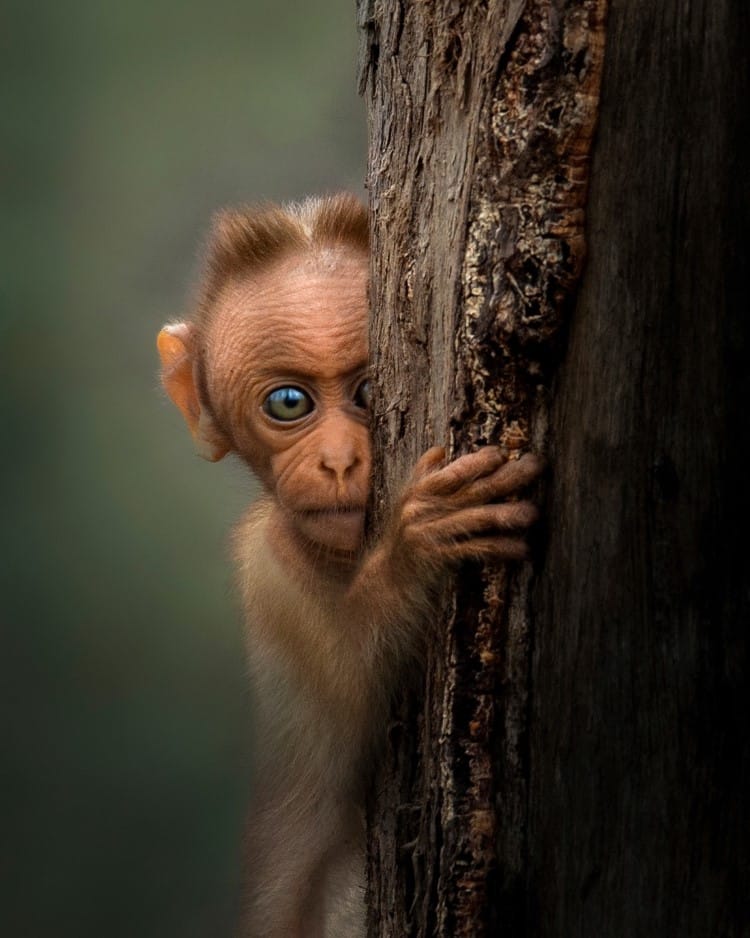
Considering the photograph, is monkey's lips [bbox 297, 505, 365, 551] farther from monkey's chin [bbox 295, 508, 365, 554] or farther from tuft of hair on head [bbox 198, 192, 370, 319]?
tuft of hair on head [bbox 198, 192, 370, 319]

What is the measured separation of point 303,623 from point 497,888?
2.40 ft

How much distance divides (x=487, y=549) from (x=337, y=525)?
55cm

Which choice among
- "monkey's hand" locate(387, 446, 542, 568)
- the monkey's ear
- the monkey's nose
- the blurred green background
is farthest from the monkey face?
the blurred green background

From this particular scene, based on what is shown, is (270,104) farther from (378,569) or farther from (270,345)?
(378,569)

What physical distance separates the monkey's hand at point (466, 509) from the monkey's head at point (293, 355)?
30 centimetres

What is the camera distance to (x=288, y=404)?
2.12 metres

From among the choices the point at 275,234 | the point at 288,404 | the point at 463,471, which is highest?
the point at 275,234

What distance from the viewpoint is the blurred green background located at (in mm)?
4129

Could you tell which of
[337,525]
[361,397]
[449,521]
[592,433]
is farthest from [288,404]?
[592,433]

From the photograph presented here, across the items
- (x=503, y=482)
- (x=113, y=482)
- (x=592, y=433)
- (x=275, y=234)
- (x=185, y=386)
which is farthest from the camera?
(x=113, y=482)

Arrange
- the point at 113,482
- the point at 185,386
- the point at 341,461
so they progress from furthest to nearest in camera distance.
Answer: the point at 113,482
the point at 185,386
the point at 341,461

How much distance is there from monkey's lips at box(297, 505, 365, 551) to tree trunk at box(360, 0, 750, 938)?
439mm

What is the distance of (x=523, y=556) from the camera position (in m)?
1.47

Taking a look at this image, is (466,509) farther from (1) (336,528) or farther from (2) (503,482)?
(1) (336,528)
